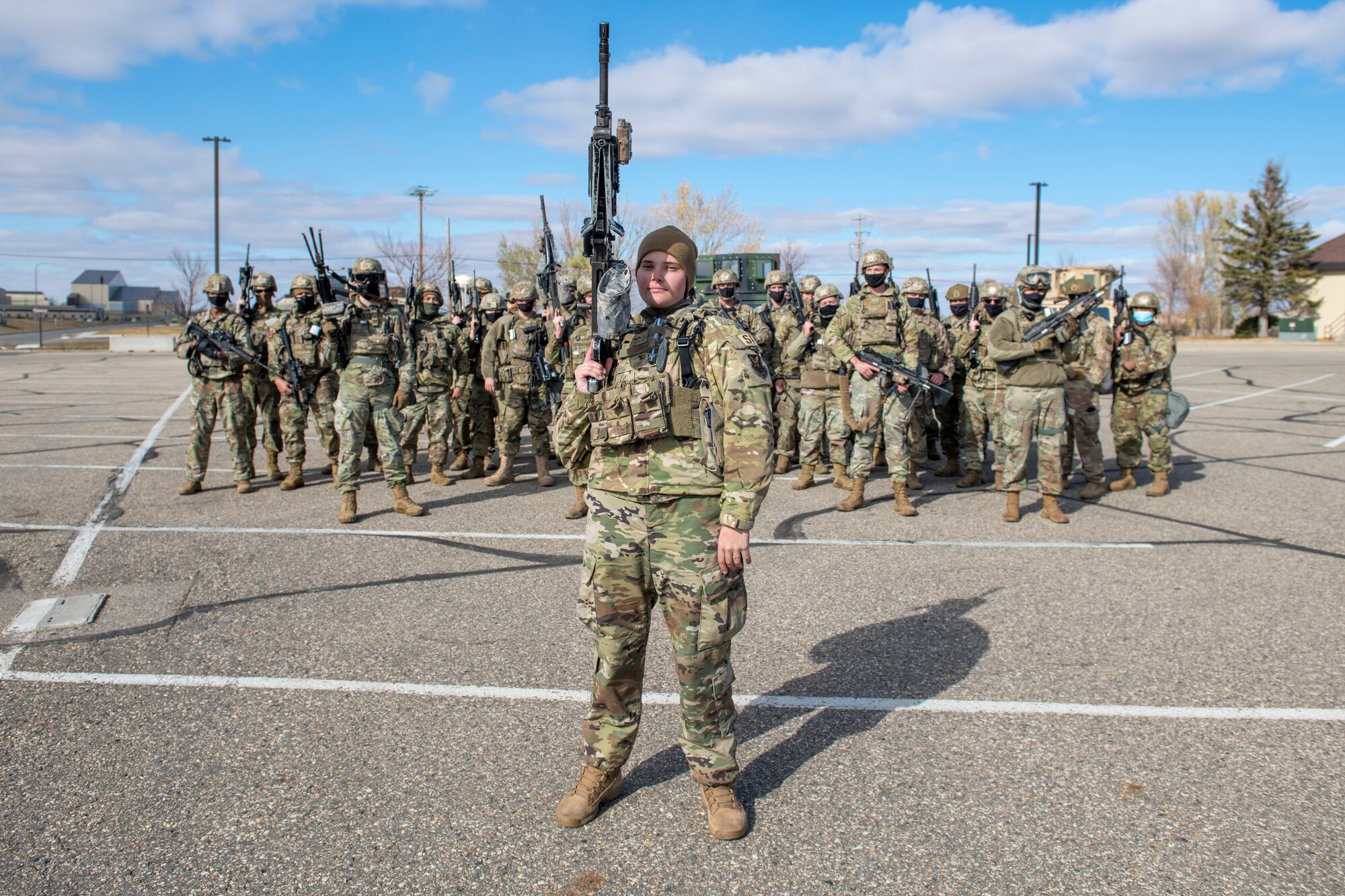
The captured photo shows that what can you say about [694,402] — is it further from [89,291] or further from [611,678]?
[89,291]

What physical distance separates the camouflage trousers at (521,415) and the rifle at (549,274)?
973 mm

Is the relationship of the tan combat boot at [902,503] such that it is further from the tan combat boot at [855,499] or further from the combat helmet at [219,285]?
the combat helmet at [219,285]

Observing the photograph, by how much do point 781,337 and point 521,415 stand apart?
3.29m

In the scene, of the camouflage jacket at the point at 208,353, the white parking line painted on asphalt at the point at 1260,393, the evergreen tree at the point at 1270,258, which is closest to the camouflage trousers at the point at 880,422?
the camouflage jacket at the point at 208,353

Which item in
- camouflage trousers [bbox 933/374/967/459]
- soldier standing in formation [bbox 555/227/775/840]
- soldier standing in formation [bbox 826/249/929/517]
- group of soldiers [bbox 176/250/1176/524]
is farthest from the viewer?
camouflage trousers [bbox 933/374/967/459]

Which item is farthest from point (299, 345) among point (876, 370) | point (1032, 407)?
point (1032, 407)

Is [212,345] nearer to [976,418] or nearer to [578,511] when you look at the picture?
[578,511]

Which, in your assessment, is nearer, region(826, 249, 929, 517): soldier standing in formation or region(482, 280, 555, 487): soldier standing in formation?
region(826, 249, 929, 517): soldier standing in formation

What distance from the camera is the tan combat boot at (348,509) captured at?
7.86 metres

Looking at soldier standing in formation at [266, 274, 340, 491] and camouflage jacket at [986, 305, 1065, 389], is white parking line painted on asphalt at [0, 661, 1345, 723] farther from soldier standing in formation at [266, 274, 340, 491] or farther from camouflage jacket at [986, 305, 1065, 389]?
soldier standing in formation at [266, 274, 340, 491]

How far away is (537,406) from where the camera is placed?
9.80 m

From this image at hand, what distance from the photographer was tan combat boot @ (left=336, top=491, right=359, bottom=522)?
7.86m

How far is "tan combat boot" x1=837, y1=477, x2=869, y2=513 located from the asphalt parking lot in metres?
0.54

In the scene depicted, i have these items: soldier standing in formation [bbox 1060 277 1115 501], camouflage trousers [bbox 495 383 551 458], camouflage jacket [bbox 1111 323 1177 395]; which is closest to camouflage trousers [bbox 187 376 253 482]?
camouflage trousers [bbox 495 383 551 458]
